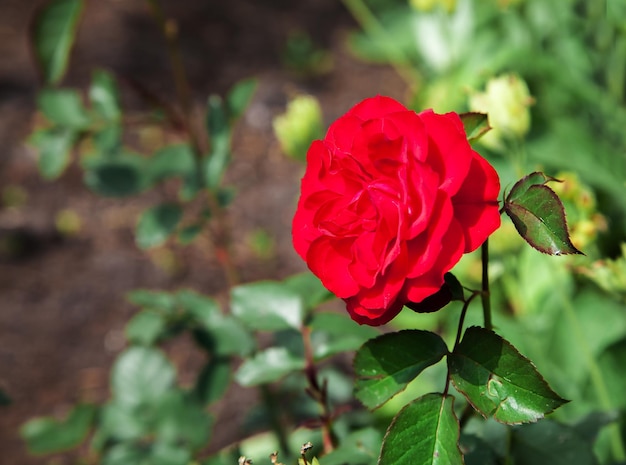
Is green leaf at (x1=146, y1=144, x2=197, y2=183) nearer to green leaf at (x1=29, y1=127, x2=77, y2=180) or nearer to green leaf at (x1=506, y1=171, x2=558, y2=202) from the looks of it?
green leaf at (x1=29, y1=127, x2=77, y2=180)

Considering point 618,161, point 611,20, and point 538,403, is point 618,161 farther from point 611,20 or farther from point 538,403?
point 538,403

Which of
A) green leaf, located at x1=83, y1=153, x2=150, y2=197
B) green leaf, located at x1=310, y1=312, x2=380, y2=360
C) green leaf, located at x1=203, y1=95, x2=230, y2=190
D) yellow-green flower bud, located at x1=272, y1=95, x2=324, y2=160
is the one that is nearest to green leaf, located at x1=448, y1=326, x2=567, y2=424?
green leaf, located at x1=310, y1=312, x2=380, y2=360

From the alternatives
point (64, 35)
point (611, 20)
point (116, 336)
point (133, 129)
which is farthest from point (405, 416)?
point (133, 129)

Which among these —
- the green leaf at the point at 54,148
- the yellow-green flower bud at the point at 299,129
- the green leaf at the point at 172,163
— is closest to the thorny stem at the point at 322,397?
the green leaf at the point at 172,163

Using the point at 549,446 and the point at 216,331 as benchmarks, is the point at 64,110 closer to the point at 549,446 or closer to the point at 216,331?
the point at 216,331

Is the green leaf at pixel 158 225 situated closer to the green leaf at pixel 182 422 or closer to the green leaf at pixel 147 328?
the green leaf at pixel 147 328
